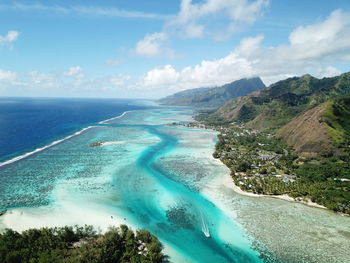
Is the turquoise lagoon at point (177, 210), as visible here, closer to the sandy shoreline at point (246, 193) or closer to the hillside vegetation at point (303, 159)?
the sandy shoreline at point (246, 193)

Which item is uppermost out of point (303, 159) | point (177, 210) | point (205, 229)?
point (303, 159)

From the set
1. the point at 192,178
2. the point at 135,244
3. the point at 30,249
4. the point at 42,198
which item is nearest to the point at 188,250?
the point at 135,244

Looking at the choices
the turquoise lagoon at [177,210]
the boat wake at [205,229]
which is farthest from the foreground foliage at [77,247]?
the boat wake at [205,229]

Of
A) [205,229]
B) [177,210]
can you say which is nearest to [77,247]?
[177,210]

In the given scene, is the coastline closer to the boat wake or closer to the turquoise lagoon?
the turquoise lagoon

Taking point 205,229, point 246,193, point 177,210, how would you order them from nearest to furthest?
point 205,229 → point 177,210 → point 246,193

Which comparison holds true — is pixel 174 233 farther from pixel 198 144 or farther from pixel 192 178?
pixel 198 144

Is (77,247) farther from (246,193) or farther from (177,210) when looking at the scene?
(246,193)
